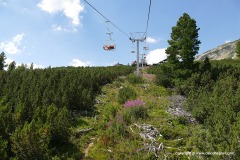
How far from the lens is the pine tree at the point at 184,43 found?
28.2m

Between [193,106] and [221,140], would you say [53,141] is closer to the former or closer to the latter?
[221,140]

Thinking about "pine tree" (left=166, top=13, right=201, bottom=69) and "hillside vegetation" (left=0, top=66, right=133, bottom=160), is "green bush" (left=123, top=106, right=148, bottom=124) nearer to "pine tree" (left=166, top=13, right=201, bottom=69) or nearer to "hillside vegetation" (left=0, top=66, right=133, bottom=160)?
"hillside vegetation" (left=0, top=66, right=133, bottom=160)

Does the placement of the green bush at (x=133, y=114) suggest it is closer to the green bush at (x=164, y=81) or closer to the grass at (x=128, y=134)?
the grass at (x=128, y=134)

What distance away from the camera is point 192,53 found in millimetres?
28422

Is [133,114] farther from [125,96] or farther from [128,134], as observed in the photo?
[125,96]

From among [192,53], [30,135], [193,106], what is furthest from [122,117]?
[192,53]

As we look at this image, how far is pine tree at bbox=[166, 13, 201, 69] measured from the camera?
28250mm

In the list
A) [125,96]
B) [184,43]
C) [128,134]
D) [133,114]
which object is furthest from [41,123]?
[184,43]

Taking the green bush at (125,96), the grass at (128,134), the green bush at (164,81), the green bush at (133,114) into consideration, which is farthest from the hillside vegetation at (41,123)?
the green bush at (164,81)

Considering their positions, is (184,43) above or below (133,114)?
above

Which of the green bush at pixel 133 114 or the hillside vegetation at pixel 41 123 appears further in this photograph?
the green bush at pixel 133 114

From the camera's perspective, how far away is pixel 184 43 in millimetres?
28312

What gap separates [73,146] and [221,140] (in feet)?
24.0

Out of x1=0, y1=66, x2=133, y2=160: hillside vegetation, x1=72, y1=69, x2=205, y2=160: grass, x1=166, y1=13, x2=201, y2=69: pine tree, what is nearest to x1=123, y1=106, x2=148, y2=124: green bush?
x1=72, y1=69, x2=205, y2=160: grass
